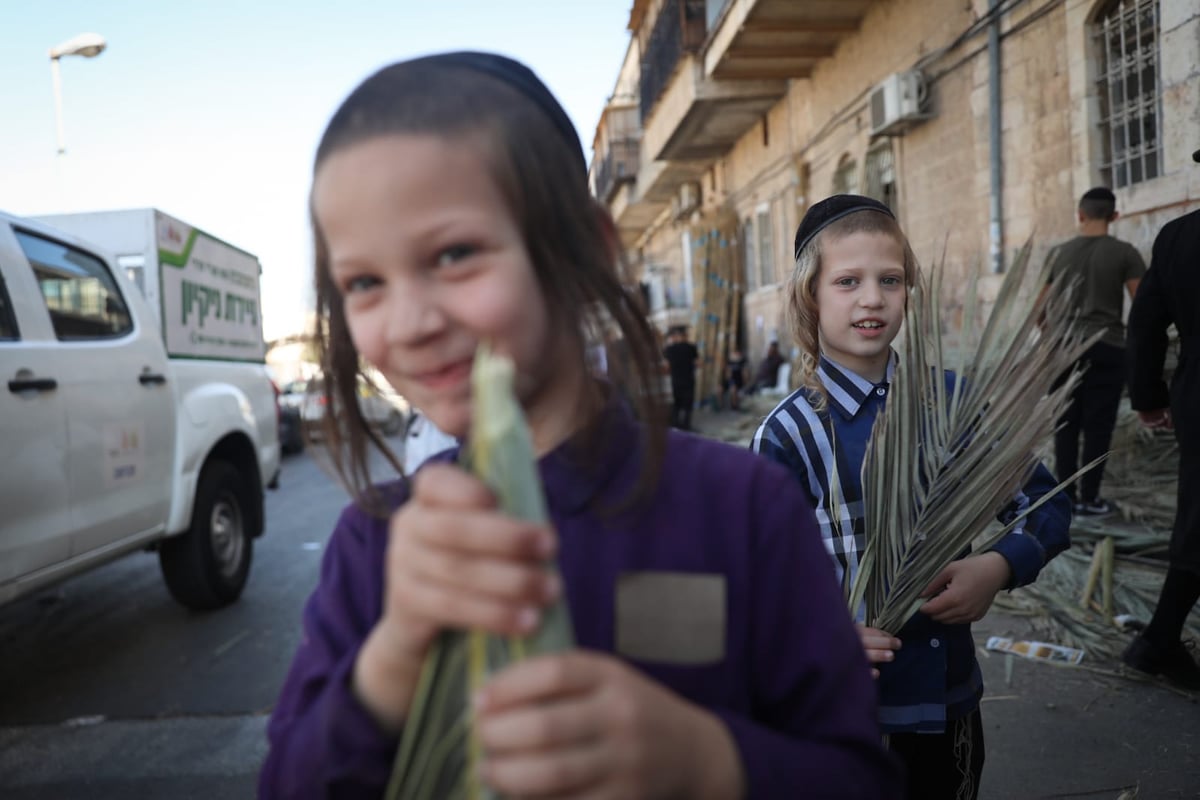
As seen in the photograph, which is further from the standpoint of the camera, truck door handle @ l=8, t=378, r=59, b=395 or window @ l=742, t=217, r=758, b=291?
window @ l=742, t=217, r=758, b=291

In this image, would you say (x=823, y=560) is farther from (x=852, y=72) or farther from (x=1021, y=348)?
(x=852, y=72)

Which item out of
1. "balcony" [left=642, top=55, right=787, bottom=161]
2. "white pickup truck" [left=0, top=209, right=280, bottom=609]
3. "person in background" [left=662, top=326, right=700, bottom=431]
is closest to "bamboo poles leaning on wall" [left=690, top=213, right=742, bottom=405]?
"balcony" [left=642, top=55, right=787, bottom=161]

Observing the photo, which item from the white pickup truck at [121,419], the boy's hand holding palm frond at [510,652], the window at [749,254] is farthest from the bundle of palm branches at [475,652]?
the window at [749,254]

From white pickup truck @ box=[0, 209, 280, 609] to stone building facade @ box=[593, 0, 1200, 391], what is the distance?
2.51 m

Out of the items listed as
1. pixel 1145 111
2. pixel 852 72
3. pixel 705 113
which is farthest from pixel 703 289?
pixel 1145 111

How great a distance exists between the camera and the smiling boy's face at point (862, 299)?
179cm

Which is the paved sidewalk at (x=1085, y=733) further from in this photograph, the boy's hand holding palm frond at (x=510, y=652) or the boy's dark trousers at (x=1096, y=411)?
the boy's hand holding palm frond at (x=510, y=652)

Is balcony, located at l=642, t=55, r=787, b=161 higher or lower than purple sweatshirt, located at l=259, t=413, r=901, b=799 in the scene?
higher

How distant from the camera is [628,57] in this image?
1174 inches

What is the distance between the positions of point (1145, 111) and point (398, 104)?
7166mm

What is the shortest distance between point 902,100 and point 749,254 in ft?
27.4

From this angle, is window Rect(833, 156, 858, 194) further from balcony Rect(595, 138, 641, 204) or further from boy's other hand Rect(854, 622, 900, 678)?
balcony Rect(595, 138, 641, 204)

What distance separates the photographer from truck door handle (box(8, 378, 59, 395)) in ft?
11.2

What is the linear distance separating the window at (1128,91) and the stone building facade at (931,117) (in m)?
0.01
